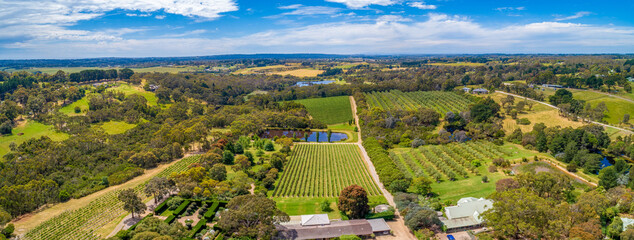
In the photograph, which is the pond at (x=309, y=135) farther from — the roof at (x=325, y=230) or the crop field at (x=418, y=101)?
the roof at (x=325, y=230)

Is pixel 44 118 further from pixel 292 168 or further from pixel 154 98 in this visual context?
pixel 292 168

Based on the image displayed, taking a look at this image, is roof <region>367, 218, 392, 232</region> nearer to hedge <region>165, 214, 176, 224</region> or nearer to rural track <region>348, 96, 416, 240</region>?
rural track <region>348, 96, 416, 240</region>

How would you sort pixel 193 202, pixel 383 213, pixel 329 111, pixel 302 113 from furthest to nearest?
1. pixel 329 111
2. pixel 302 113
3. pixel 193 202
4. pixel 383 213

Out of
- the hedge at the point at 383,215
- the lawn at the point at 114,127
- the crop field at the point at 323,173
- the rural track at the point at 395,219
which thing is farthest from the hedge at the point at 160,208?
the lawn at the point at 114,127

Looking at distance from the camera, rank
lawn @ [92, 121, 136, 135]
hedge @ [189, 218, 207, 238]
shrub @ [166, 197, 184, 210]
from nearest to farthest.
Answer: hedge @ [189, 218, 207, 238], shrub @ [166, 197, 184, 210], lawn @ [92, 121, 136, 135]

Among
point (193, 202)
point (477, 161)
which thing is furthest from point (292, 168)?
point (477, 161)

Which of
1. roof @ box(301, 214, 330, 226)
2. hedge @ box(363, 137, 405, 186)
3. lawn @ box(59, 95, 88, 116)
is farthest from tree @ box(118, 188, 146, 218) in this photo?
lawn @ box(59, 95, 88, 116)
